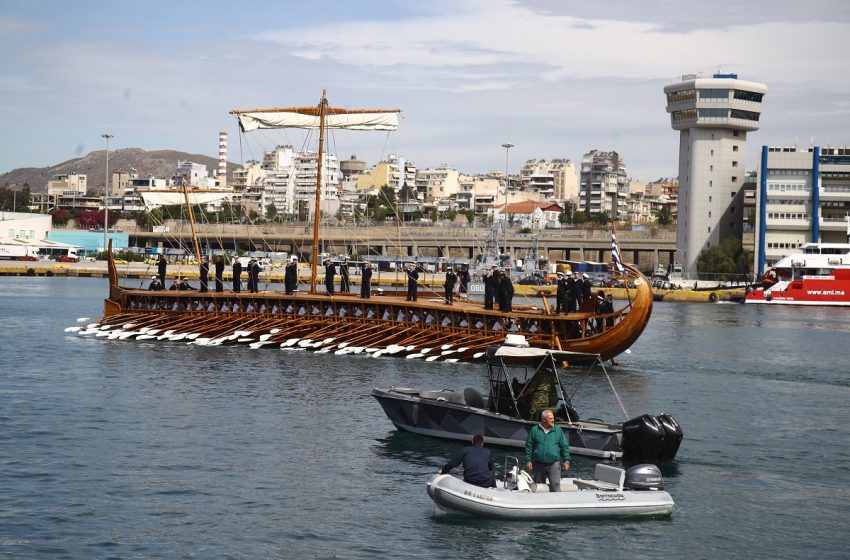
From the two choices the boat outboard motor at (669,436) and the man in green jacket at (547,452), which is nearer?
the man in green jacket at (547,452)

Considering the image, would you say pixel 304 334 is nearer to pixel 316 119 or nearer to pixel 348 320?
pixel 348 320

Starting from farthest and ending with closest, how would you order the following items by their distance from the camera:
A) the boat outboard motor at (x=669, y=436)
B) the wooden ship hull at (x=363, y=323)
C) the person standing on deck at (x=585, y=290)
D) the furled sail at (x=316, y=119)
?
the furled sail at (x=316, y=119) → the person standing on deck at (x=585, y=290) → the wooden ship hull at (x=363, y=323) → the boat outboard motor at (x=669, y=436)

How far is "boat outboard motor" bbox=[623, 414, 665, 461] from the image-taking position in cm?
2494

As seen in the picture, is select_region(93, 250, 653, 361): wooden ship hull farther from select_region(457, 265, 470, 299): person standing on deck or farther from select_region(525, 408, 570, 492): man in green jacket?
select_region(525, 408, 570, 492): man in green jacket

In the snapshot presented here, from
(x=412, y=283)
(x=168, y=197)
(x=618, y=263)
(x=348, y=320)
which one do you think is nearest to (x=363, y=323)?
(x=348, y=320)

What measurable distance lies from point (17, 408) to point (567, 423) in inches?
702

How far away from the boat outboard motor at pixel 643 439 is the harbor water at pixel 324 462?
834 millimetres

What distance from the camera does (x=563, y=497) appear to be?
67.5ft

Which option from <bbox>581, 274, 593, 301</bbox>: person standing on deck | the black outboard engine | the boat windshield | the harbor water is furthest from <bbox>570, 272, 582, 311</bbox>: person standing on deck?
the black outboard engine

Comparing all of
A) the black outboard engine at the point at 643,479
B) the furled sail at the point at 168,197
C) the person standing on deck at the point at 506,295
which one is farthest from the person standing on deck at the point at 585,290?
the furled sail at the point at 168,197

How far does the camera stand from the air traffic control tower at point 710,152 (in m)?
136

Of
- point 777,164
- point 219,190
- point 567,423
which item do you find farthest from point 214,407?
point 777,164

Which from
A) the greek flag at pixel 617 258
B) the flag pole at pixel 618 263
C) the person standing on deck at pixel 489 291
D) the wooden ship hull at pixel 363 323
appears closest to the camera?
the flag pole at pixel 618 263

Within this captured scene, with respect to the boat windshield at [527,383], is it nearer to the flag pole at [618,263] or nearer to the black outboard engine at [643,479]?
the black outboard engine at [643,479]
